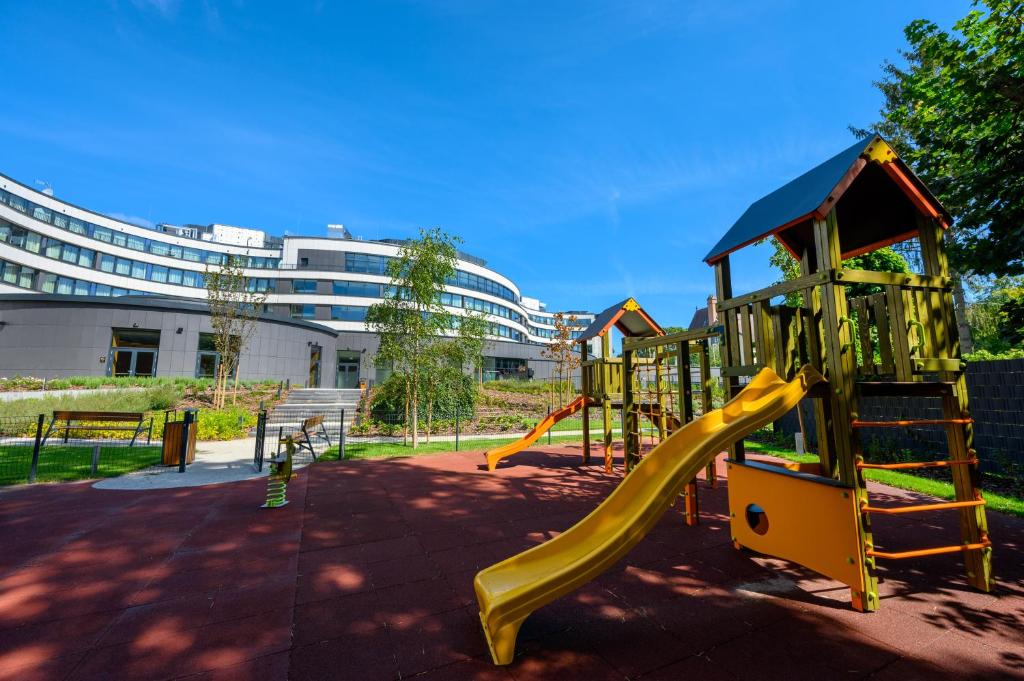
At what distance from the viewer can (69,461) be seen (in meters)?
10.2

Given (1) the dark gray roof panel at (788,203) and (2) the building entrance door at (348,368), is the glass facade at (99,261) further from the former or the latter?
(1) the dark gray roof panel at (788,203)

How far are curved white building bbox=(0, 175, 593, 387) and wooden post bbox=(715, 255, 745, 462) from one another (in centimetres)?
3042

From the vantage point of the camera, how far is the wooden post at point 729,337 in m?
5.07

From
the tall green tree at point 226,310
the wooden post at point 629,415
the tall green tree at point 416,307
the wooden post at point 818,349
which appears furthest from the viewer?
the tall green tree at point 226,310

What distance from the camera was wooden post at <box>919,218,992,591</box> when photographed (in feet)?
13.1

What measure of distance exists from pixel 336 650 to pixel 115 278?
62651mm

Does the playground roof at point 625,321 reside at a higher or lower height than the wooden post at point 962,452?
higher

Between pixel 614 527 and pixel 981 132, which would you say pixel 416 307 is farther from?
pixel 981 132

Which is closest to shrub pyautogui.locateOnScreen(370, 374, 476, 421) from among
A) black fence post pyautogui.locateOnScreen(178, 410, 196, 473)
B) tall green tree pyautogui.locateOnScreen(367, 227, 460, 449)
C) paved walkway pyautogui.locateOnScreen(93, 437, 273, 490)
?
tall green tree pyautogui.locateOnScreen(367, 227, 460, 449)

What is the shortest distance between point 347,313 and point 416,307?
32.7 meters

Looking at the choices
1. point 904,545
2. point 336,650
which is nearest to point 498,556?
point 336,650

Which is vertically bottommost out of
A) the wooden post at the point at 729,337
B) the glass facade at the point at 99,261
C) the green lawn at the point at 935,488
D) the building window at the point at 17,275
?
the green lawn at the point at 935,488

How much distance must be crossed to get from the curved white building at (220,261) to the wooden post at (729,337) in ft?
99.8

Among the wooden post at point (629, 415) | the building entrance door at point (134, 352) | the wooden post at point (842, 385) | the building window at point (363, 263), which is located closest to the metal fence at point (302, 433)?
the wooden post at point (629, 415)
